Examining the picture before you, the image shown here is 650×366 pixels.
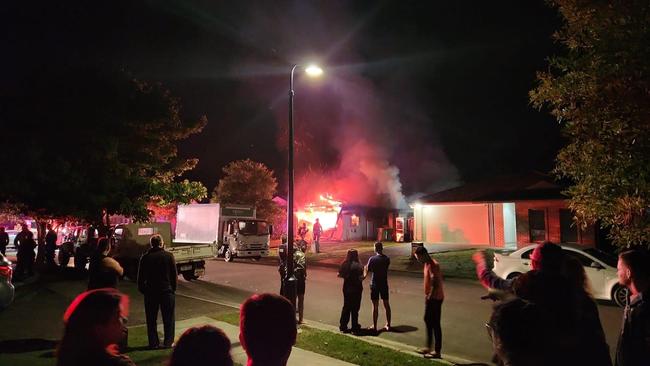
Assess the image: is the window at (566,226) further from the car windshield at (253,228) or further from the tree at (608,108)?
the tree at (608,108)

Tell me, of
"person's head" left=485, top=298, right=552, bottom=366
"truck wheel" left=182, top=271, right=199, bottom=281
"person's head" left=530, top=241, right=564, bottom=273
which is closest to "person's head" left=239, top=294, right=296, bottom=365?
"person's head" left=485, top=298, right=552, bottom=366

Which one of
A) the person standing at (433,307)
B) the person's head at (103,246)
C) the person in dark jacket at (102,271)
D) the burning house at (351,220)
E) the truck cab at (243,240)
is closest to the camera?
the person in dark jacket at (102,271)

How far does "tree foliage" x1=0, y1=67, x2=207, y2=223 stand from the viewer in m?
10.6

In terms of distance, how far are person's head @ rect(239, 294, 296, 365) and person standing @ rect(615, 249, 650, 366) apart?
235cm

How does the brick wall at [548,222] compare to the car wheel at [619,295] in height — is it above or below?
above

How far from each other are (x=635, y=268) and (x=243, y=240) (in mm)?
21470

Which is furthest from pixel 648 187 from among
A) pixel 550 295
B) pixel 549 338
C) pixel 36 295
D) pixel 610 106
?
pixel 36 295

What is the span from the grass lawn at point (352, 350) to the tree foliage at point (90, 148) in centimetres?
719

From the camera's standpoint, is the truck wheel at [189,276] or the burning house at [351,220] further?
the burning house at [351,220]

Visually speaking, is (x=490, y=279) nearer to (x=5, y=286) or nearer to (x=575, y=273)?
(x=575, y=273)

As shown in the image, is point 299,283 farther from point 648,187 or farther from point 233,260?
point 233,260

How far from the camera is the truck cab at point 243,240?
23.7m

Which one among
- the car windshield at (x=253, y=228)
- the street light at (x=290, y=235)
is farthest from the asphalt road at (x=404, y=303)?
the car windshield at (x=253, y=228)

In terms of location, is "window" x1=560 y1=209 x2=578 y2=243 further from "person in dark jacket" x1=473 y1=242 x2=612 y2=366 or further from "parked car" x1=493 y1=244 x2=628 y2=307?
"person in dark jacket" x1=473 y1=242 x2=612 y2=366
